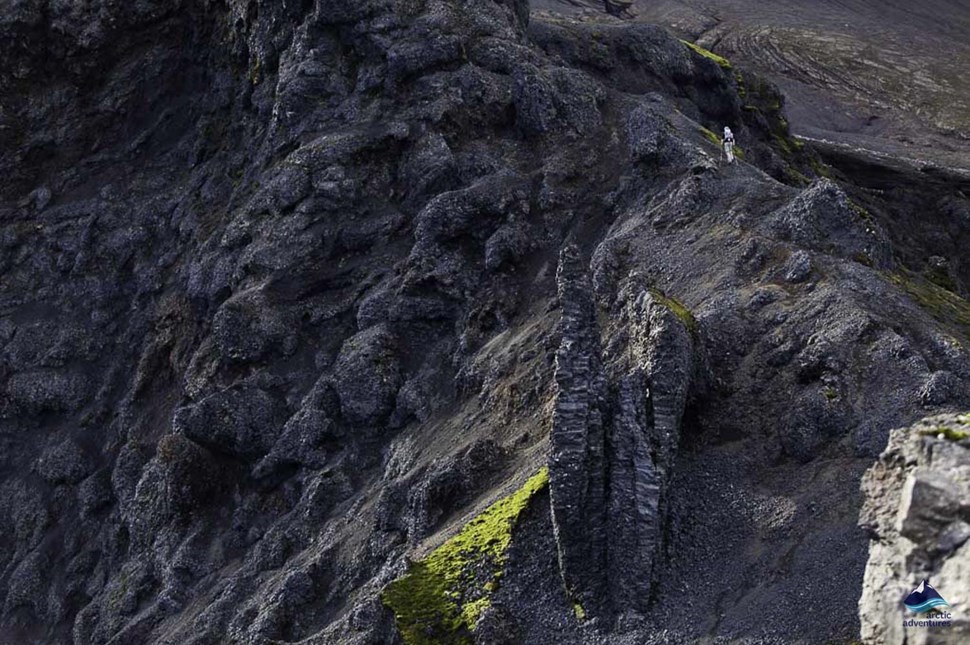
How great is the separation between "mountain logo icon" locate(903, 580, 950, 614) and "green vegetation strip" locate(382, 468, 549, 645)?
541 inches

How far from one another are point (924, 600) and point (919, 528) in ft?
3.79

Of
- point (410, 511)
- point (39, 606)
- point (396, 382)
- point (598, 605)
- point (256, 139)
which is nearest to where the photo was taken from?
point (598, 605)

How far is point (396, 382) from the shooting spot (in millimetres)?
41281

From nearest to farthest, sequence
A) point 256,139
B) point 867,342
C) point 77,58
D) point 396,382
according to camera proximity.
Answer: point 867,342 → point 396,382 → point 256,139 → point 77,58

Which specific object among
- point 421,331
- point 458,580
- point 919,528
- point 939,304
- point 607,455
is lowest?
point 458,580

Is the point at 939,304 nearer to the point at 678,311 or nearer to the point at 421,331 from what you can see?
the point at 678,311

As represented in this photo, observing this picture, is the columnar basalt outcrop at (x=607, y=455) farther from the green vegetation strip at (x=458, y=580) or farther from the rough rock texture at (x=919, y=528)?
the rough rock texture at (x=919, y=528)

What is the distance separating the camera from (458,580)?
95.9 ft

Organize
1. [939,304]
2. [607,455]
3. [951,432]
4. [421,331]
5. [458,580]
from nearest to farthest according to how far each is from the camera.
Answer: [951,432]
[607,455]
[458,580]
[939,304]
[421,331]

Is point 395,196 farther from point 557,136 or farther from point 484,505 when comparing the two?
point 484,505

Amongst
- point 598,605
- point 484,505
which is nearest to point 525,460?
point 484,505

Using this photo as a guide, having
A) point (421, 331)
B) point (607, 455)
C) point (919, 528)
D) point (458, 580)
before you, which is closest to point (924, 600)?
point (919, 528)

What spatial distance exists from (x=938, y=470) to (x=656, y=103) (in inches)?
1456

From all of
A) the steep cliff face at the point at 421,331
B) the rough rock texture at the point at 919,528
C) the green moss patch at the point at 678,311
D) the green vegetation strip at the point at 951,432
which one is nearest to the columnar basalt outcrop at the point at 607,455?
the steep cliff face at the point at 421,331
